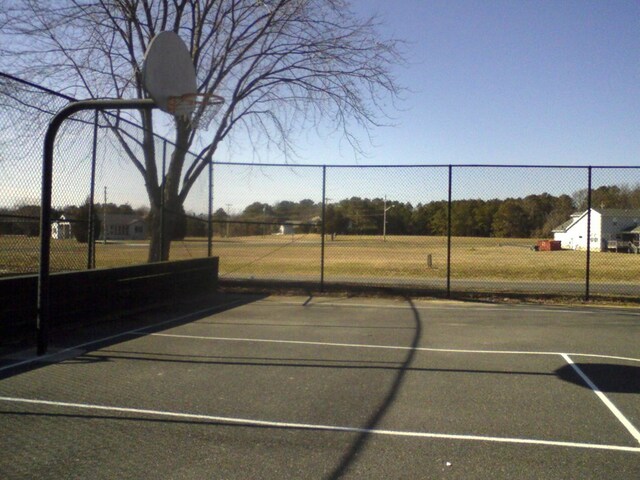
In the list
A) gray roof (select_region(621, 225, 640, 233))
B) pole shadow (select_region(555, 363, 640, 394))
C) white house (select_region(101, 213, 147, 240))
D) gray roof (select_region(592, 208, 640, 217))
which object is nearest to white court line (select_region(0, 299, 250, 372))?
white house (select_region(101, 213, 147, 240))

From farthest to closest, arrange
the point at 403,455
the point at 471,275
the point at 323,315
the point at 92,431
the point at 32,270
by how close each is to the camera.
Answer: the point at 471,275 → the point at 323,315 → the point at 32,270 → the point at 92,431 → the point at 403,455

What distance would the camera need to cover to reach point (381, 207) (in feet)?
59.6

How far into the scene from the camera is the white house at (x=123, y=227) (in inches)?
517

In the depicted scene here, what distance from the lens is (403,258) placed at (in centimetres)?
2253

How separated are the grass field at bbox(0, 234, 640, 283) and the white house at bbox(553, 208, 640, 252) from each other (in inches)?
20.5

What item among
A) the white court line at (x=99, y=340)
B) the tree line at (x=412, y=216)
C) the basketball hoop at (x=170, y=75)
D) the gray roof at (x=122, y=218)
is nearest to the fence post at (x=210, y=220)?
the tree line at (x=412, y=216)

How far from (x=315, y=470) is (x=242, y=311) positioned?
815 cm

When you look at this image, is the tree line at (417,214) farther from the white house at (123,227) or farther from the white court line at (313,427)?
the white court line at (313,427)

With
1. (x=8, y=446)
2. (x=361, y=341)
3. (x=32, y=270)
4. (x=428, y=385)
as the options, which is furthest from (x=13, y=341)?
(x=428, y=385)

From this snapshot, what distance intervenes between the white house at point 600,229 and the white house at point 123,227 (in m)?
12.0

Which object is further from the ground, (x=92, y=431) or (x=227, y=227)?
(x=227, y=227)

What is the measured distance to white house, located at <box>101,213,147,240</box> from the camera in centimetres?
1313

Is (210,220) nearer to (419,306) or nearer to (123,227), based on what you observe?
(123,227)

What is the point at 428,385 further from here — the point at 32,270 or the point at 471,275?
the point at 471,275
